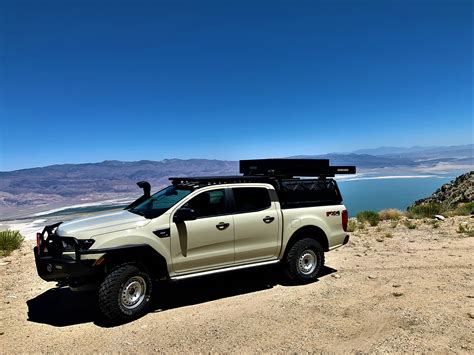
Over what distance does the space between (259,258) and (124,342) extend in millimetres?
2805

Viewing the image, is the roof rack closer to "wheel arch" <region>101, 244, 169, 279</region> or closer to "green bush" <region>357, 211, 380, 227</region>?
"wheel arch" <region>101, 244, 169, 279</region>

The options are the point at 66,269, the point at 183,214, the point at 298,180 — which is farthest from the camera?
the point at 298,180

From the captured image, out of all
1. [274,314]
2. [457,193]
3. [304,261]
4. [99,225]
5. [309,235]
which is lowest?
[457,193]

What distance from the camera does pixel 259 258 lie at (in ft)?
22.5

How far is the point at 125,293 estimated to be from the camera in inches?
217

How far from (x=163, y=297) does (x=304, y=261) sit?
9.10 feet

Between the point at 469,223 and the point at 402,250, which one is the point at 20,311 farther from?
the point at 469,223

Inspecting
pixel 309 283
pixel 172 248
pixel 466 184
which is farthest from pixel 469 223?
pixel 466 184

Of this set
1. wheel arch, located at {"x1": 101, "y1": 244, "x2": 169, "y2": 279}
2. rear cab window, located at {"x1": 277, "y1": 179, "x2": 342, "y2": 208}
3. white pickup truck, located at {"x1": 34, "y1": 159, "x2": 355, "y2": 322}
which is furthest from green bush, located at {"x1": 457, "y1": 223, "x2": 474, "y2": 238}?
wheel arch, located at {"x1": 101, "y1": 244, "x2": 169, "y2": 279}

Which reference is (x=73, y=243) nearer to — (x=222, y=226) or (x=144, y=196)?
(x=144, y=196)

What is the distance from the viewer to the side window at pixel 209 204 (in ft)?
20.6

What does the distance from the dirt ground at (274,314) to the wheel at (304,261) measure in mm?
237

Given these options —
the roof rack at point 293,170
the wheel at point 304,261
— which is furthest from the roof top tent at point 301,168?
the wheel at point 304,261

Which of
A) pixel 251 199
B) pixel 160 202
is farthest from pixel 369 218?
pixel 160 202
